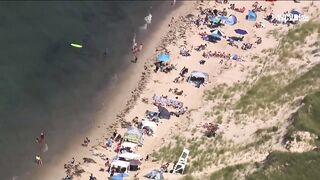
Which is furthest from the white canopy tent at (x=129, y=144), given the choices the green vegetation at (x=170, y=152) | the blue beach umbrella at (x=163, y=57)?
the blue beach umbrella at (x=163, y=57)

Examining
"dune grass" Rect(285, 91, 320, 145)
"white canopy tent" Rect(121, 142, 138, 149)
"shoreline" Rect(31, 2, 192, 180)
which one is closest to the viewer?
"dune grass" Rect(285, 91, 320, 145)

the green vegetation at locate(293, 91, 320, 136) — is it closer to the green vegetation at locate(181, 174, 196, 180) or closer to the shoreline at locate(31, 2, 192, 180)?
the green vegetation at locate(181, 174, 196, 180)

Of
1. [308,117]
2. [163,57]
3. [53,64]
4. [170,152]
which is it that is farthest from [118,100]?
[308,117]

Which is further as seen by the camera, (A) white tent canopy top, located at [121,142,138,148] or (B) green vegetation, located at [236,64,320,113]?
(B) green vegetation, located at [236,64,320,113]

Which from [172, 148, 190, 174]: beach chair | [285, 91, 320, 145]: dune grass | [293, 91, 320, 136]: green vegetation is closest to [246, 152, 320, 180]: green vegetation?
[285, 91, 320, 145]: dune grass

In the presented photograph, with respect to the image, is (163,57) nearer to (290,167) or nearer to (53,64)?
(53,64)
